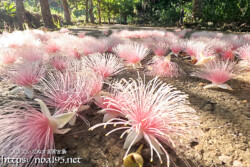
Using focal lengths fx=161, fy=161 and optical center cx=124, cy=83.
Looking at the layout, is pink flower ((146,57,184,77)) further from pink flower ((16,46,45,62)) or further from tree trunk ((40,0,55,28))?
tree trunk ((40,0,55,28))

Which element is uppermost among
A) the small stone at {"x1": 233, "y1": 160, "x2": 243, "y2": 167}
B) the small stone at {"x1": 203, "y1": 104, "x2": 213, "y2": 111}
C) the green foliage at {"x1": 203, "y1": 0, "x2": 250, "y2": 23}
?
the green foliage at {"x1": 203, "y1": 0, "x2": 250, "y2": 23}

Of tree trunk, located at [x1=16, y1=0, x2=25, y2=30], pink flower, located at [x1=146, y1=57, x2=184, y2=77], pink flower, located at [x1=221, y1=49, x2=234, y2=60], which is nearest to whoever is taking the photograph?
pink flower, located at [x1=146, y1=57, x2=184, y2=77]

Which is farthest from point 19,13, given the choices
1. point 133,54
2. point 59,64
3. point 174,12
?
point 174,12

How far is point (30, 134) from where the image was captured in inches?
30.9

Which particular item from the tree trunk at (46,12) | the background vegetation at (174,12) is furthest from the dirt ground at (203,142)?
the tree trunk at (46,12)

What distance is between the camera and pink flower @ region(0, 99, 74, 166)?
0.74 meters

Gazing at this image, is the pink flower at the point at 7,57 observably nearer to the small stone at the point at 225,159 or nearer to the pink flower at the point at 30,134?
the pink flower at the point at 30,134

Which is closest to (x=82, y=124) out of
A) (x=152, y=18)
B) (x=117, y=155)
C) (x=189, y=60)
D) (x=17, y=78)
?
(x=117, y=155)

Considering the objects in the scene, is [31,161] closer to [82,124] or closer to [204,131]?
[82,124]

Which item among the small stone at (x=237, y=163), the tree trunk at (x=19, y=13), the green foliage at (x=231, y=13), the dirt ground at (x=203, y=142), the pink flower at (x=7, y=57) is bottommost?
the small stone at (x=237, y=163)

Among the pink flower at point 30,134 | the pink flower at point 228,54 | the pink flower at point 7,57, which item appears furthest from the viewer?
the pink flower at point 228,54

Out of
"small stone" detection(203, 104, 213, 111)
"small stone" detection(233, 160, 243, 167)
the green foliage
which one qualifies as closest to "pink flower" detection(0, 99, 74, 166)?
"small stone" detection(233, 160, 243, 167)

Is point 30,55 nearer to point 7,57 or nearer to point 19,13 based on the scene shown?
point 7,57

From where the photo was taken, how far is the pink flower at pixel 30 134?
735mm
